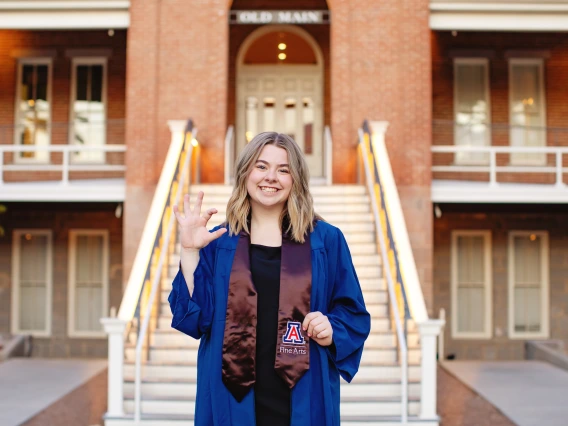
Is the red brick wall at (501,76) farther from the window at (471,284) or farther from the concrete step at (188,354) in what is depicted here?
the concrete step at (188,354)

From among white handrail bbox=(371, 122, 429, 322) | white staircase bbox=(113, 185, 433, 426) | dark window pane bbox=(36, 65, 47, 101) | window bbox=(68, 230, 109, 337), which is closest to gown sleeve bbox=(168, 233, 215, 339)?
white staircase bbox=(113, 185, 433, 426)

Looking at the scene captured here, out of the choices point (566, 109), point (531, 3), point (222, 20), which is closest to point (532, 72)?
point (566, 109)

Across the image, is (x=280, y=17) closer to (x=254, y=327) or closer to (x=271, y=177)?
(x=271, y=177)

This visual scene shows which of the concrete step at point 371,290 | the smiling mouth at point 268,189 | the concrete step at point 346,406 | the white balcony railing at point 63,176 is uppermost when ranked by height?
the white balcony railing at point 63,176

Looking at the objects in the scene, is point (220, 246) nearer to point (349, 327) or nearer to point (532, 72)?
point (349, 327)

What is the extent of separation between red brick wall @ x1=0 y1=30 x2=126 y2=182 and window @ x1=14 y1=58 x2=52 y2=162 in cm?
12

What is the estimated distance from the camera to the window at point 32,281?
14.2 meters

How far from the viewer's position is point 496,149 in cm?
1217

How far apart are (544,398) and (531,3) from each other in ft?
22.2

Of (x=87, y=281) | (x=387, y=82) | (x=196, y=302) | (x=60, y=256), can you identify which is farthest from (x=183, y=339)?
(x=60, y=256)

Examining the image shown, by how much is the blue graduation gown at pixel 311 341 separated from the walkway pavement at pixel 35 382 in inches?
203

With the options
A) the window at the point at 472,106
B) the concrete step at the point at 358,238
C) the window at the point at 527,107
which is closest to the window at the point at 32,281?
the concrete step at the point at 358,238

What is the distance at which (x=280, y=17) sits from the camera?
11852mm

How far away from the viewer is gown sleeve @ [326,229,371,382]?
2.93m
